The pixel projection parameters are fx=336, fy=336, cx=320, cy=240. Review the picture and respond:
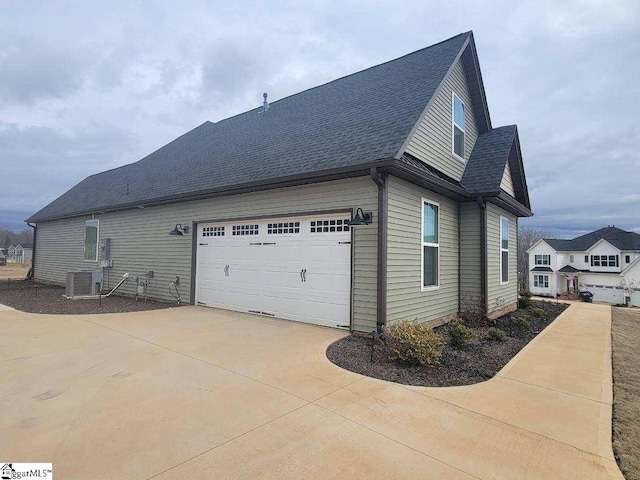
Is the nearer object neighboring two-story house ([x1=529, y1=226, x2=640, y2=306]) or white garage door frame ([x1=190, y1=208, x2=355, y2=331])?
white garage door frame ([x1=190, y1=208, x2=355, y2=331])

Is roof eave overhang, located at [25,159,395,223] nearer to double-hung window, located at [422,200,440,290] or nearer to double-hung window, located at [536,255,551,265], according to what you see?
double-hung window, located at [422,200,440,290]

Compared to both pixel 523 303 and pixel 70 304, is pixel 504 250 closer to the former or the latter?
pixel 523 303

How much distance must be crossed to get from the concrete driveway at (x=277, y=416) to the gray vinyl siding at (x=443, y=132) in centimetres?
471

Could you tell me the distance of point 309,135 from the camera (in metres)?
8.95

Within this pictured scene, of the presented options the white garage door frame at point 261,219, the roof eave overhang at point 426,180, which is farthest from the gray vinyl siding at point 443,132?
the white garage door frame at point 261,219

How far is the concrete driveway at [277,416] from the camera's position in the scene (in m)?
2.46

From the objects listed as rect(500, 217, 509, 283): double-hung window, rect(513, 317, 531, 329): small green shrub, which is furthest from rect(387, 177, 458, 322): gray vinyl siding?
rect(500, 217, 509, 283): double-hung window

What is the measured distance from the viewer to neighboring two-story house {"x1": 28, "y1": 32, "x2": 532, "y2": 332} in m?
6.63

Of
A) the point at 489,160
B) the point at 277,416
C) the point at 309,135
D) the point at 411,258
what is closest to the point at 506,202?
the point at 489,160

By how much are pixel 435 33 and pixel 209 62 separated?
1003cm

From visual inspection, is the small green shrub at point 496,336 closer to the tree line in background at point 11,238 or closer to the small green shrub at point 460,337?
the small green shrub at point 460,337

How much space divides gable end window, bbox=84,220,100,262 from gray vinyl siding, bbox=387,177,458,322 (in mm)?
13003

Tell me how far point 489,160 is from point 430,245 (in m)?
3.86

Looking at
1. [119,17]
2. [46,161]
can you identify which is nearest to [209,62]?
[119,17]
